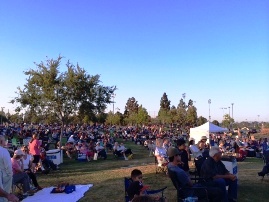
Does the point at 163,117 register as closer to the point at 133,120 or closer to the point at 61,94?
the point at 133,120

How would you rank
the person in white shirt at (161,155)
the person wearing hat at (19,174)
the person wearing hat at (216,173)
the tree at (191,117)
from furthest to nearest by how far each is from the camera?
1. the tree at (191,117)
2. the person in white shirt at (161,155)
3. the person wearing hat at (19,174)
4. the person wearing hat at (216,173)

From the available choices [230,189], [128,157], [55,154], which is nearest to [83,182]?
[55,154]

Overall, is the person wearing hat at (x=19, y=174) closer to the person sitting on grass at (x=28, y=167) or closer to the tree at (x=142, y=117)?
the person sitting on grass at (x=28, y=167)

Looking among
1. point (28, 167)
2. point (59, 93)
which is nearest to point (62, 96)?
point (59, 93)

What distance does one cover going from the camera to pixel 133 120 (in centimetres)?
5512

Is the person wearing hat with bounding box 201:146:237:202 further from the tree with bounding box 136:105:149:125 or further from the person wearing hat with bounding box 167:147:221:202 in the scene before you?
the tree with bounding box 136:105:149:125

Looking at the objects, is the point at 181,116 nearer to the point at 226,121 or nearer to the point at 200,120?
the point at 200,120

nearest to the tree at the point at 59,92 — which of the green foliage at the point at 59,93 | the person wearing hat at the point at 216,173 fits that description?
the green foliage at the point at 59,93

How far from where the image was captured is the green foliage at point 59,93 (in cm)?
1892

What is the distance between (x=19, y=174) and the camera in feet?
26.3

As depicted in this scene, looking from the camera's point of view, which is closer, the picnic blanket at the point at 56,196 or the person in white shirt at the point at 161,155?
the picnic blanket at the point at 56,196

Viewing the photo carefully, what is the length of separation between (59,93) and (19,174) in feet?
37.2

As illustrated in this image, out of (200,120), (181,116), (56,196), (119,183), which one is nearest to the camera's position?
(56,196)

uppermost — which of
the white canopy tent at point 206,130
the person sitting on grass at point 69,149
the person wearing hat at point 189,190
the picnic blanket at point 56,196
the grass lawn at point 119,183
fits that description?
the white canopy tent at point 206,130
